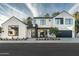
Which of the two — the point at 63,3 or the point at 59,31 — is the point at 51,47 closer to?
the point at 59,31

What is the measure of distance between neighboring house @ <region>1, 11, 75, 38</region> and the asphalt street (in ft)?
0.98

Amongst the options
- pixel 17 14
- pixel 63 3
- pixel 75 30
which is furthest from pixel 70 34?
pixel 17 14

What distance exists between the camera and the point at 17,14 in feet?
32.8

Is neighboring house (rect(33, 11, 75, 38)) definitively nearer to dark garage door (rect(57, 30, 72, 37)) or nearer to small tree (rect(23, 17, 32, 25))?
dark garage door (rect(57, 30, 72, 37))

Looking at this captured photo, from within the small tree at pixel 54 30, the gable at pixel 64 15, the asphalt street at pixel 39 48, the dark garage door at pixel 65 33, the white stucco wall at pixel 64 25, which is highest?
the gable at pixel 64 15

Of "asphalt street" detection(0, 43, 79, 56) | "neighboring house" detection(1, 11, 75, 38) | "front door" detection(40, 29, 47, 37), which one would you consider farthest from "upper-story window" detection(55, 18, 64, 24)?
"asphalt street" detection(0, 43, 79, 56)

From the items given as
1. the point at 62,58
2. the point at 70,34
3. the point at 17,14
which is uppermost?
the point at 17,14

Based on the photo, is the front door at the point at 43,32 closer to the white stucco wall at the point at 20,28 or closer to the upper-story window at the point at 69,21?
A: the white stucco wall at the point at 20,28

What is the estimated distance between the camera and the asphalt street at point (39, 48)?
31.8ft

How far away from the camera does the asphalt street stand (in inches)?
382

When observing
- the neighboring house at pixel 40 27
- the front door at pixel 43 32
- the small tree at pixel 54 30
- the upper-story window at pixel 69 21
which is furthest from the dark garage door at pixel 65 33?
the front door at pixel 43 32

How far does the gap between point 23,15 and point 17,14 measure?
0.19 m

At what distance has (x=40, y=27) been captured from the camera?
32.7 feet

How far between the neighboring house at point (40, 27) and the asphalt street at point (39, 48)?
0.98 feet
